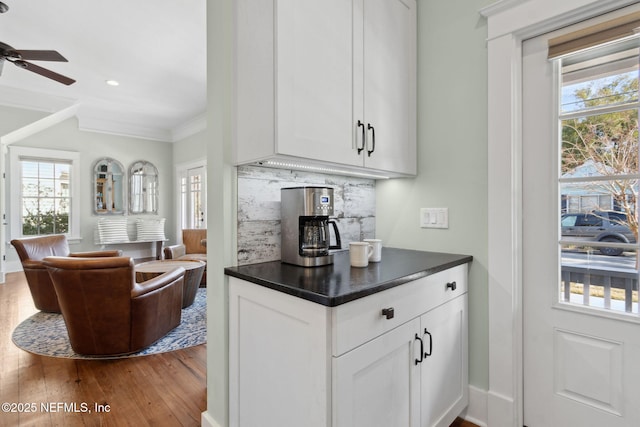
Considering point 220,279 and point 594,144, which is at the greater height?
point 594,144

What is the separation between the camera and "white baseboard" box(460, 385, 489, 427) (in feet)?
5.65

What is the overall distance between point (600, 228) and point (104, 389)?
3004 mm

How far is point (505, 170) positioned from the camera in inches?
64.6

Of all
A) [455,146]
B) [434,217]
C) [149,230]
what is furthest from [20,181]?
[455,146]

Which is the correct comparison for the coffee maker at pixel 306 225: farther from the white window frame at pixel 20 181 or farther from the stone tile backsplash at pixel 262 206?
the white window frame at pixel 20 181

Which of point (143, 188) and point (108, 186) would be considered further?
point (143, 188)

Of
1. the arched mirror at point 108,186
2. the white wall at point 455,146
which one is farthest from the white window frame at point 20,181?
the white wall at point 455,146

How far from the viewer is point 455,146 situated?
187 centimetres

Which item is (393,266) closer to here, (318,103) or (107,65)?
(318,103)

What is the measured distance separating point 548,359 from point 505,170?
0.98 m

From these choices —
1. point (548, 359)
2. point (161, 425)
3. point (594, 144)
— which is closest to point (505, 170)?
point (594, 144)

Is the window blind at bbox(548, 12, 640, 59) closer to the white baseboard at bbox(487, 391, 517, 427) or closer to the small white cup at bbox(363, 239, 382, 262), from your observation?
the small white cup at bbox(363, 239, 382, 262)

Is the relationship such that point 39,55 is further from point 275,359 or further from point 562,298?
point 562,298

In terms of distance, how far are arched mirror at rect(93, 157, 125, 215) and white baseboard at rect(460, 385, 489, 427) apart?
23.2ft
